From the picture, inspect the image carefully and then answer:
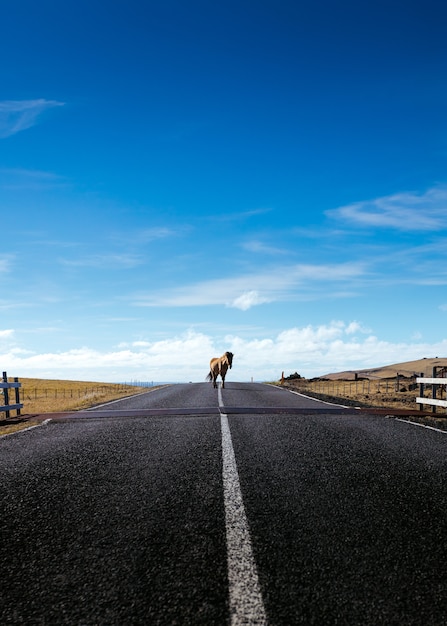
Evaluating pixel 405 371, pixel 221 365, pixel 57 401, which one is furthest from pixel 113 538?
pixel 405 371

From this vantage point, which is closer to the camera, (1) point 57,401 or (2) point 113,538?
(2) point 113,538

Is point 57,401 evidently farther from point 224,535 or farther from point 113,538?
point 224,535

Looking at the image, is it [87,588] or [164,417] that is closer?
[87,588]

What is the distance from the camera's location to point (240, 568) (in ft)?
10.9

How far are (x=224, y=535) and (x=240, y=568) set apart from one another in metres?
0.66

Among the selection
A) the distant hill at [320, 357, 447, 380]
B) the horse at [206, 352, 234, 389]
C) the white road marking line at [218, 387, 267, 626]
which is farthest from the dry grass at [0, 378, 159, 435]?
the distant hill at [320, 357, 447, 380]

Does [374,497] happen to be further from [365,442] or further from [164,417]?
[164,417]

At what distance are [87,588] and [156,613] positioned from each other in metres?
0.58

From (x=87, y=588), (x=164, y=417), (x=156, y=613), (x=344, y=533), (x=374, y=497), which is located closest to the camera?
(x=156, y=613)

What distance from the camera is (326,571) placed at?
3.30 metres

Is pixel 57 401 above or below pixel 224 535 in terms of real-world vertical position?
below

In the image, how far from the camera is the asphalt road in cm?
288

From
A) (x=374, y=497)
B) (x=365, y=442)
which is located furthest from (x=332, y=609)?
(x=365, y=442)

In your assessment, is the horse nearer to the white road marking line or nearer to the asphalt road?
the asphalt road
